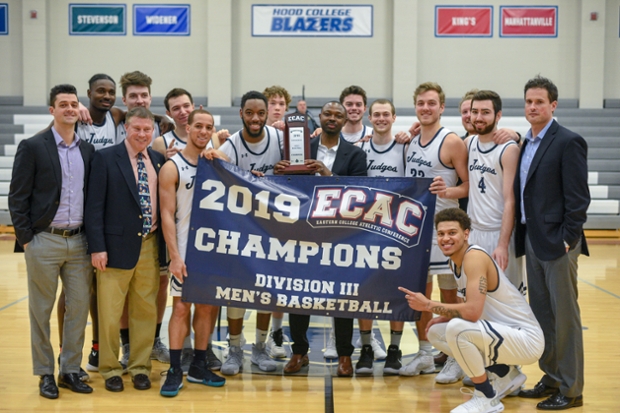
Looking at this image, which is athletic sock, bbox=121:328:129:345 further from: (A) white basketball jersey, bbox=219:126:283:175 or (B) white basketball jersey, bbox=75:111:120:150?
(A) white basketball jersey, bbox=219:126:283:175

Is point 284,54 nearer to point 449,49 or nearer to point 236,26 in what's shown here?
point 236,26

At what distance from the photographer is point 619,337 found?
5.78 meters

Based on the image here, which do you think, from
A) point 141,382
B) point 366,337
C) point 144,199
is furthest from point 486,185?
point 141,382

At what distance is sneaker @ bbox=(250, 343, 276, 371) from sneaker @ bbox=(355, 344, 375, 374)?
23.5 inches

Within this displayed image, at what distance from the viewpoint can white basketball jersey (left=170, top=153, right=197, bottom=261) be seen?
176 inches

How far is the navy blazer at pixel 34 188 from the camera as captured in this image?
164 inches

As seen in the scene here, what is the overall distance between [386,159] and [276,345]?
5.54 feet

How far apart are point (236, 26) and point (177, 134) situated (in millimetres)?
9723

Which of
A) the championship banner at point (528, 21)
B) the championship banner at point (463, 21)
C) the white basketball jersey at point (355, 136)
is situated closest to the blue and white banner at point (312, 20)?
the championship banner at point (463, 21)

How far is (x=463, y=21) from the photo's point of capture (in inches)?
563

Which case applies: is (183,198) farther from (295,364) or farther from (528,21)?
(528,21)

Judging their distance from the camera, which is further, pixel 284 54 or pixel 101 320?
pixel 284 54

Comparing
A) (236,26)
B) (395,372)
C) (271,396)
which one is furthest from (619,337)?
(236,26)

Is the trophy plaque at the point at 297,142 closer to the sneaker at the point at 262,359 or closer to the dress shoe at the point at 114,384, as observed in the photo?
the sneaker at the point at 262,359
